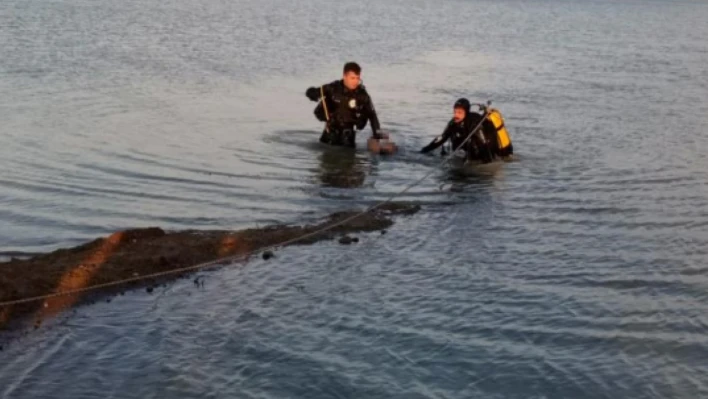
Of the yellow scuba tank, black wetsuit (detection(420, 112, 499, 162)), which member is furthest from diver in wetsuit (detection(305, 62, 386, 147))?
the yellow scuba tank

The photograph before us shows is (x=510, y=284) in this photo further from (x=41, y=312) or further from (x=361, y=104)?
(x=361, y=104)

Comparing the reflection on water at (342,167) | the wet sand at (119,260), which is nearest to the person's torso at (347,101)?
the reflection on water at (342,167)

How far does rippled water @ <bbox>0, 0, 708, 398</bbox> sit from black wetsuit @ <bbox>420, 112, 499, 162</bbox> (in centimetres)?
42

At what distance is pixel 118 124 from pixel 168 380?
10445 millimetres

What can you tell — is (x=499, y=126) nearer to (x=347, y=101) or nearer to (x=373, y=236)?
(x=347, y=101)

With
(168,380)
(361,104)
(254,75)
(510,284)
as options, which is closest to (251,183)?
(361,104)

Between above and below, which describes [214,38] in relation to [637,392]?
above

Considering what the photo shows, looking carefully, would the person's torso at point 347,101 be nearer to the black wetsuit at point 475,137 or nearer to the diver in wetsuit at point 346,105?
the diver in wetsuit at point 346,105

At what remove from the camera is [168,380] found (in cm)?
587

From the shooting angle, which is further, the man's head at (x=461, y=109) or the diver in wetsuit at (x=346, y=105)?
the diver in wetsuit at (x=346, y=105)

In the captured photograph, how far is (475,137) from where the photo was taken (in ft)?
43.6

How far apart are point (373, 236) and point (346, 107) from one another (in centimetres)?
483

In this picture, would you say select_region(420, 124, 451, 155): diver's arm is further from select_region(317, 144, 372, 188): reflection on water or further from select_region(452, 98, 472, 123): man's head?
select_region(317, 144, 372, 188): reflection on water

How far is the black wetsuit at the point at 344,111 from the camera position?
44.7 ft
